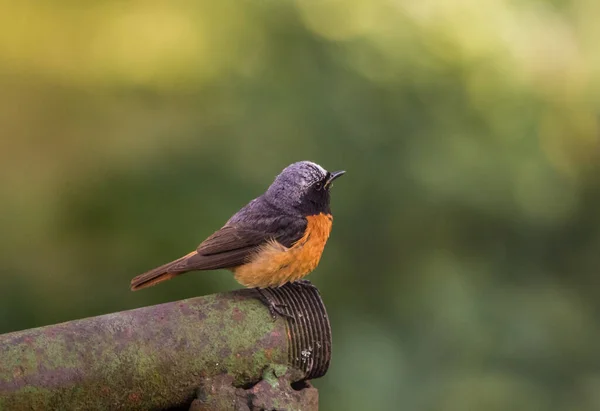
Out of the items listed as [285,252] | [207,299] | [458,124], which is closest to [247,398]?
[207,299]

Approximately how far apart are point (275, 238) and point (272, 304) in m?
0.76

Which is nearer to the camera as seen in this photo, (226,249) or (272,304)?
(272,304)

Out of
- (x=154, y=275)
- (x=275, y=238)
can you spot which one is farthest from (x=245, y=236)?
(x=154, y=275)

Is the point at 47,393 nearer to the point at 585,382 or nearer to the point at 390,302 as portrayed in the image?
the point at 390,302

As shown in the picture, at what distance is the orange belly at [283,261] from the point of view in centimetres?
374

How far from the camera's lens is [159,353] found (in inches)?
111

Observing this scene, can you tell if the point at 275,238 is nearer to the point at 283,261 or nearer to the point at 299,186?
the point at 283,261

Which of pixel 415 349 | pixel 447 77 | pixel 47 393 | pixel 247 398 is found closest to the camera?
pixel 47 393

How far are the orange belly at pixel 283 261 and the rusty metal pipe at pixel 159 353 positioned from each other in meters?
0.46

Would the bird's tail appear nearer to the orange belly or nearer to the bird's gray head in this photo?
the orange belly

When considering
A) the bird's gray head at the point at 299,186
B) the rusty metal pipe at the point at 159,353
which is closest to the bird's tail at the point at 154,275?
the rusty metal pipe at the point at 159,353

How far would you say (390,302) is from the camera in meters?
5.89

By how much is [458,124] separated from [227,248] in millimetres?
2927

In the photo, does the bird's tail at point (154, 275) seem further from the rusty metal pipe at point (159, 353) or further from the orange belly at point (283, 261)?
the rusty metal pipe at point (159, 353)
